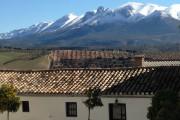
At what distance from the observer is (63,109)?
3145cm

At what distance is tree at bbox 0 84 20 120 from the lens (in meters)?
31.1

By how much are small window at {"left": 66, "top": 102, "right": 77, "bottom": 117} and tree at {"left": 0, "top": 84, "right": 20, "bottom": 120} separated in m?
2.91

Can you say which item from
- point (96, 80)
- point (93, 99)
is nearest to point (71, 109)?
point (96, 80)

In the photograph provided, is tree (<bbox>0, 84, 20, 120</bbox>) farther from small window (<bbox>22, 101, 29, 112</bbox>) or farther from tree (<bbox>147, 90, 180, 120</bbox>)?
tree (<bbox>147, 90, 180, 120</bbox>)

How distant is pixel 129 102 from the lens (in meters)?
29.0

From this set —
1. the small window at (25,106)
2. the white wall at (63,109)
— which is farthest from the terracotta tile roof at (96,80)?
the small window at (25,106)

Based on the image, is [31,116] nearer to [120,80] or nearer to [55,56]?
[120,80]

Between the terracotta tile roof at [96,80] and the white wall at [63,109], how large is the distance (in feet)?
1.59

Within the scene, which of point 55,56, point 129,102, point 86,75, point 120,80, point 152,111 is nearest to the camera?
point 152,111

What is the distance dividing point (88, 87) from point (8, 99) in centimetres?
466

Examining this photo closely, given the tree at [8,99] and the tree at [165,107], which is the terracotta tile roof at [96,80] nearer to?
the tree at [8,99]

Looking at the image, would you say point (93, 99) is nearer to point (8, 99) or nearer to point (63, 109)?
point (63, 109)

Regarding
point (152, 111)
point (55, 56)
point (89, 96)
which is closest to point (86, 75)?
point (89, 96)

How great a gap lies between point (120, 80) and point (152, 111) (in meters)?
7.29
